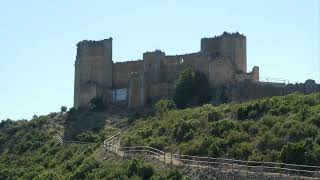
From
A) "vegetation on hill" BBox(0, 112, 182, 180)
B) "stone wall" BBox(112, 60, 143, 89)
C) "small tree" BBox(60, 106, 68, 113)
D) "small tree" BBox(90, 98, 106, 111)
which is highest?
"stone wall" BBox(112, 60, 143, 89)

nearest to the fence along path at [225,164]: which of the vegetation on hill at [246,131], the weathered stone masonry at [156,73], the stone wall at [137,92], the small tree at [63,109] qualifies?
the vegetation on hill at [246,131]

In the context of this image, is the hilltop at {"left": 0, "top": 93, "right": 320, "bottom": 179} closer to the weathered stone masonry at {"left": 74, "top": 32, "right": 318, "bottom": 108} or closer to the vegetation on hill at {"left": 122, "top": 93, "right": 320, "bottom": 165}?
the vegetation on hill at {"left": 122, "top": 93, "right": 320, "bottom": 165}

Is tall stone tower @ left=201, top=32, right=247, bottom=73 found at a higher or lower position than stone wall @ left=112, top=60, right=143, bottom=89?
higher

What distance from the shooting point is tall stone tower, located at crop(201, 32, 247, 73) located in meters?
61.9

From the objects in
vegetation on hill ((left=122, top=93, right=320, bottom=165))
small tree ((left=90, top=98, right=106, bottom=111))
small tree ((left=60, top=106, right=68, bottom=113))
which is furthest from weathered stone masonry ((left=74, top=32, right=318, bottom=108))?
vegetation on hill ((left=122, top=93, right=320, bottom=165))

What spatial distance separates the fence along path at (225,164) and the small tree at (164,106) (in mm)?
10199

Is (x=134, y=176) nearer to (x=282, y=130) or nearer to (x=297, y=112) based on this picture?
(x=282, y=130)

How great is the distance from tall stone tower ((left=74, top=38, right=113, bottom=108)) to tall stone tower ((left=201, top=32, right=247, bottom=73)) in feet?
29.3

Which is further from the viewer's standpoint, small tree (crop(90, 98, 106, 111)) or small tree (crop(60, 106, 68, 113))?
small tree (crop(60, 106, 68, 113))

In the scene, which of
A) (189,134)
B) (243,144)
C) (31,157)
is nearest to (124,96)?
(31,157)

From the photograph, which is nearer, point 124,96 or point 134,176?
point 134,176

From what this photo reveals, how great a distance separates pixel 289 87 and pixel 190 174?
22.5 meters

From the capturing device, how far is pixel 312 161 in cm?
3619

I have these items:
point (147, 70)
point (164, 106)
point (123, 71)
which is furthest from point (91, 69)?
point (164, 106)
